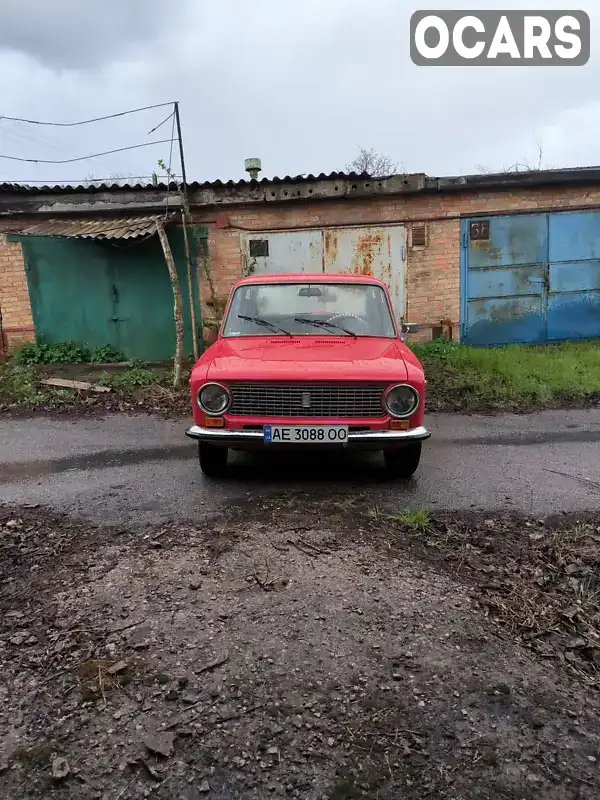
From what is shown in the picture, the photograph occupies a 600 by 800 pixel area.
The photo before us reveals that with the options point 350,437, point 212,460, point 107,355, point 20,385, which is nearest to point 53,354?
point 107,355

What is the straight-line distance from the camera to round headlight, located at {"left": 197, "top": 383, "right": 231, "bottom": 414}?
3857 millimetres

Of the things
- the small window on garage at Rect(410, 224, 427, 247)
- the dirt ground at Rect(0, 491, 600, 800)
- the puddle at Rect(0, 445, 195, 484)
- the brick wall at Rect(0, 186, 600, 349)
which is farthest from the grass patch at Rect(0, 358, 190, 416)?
the small window on garage at Rect(410, 224, 427, 247)

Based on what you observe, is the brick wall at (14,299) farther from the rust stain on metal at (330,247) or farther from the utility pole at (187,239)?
the rust stain on metal at (330,247)

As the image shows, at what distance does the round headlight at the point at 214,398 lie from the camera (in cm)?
386

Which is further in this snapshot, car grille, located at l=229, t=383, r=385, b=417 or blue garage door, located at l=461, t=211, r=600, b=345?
blue garage door, located at l=461, t=211, r=600, b=345

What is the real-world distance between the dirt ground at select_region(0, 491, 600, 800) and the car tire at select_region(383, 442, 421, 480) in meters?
0.79

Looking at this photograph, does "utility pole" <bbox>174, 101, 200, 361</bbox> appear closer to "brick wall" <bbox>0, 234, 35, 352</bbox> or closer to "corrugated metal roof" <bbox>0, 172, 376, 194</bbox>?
"corrugated metal roof" <bbox>0, 172, 376, 194</bbox>

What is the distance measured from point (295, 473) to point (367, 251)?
610cm

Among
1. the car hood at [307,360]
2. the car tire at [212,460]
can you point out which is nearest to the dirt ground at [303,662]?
the car tire at [212,460]

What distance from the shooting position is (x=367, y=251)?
951cm

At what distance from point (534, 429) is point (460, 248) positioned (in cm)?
476

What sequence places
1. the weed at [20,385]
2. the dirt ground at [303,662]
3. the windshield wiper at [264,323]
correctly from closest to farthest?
1. the dirt ground at [303,662]
2. the windshield wiper at [264,323]
3. the weed at [20,385]

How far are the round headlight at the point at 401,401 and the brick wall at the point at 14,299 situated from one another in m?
8.11

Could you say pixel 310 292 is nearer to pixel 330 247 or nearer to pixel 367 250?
pixel 330 247
